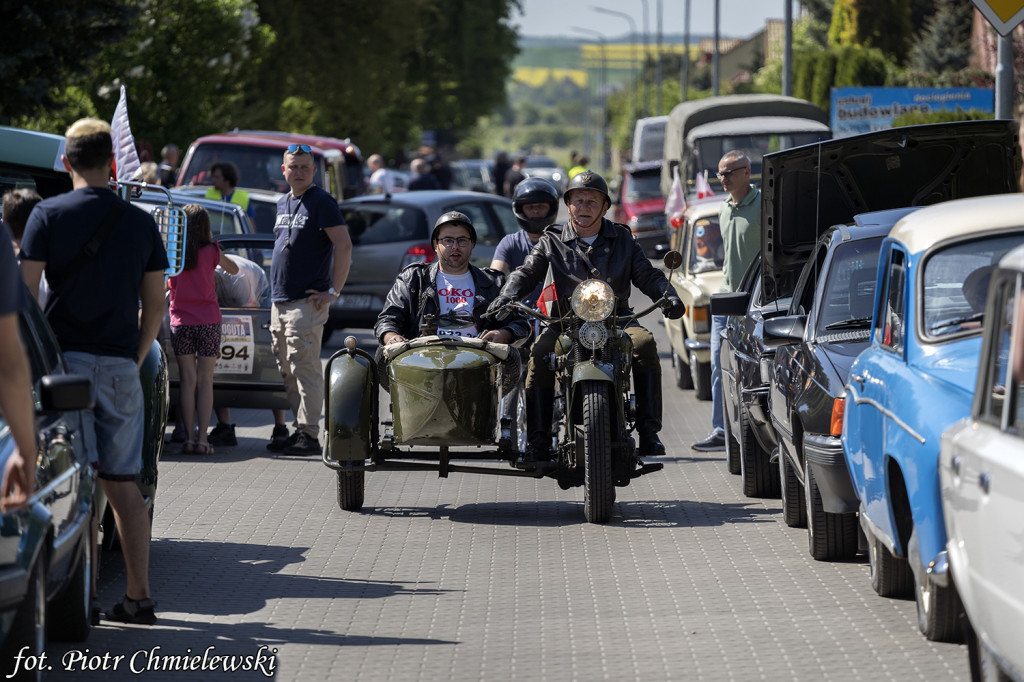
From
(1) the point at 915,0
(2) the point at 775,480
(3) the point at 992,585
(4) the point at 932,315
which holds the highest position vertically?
(1) the point at 915,0

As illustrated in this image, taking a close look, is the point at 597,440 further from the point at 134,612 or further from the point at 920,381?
the point at 920,381

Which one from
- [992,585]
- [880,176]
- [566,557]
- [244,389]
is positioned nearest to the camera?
[992,585]

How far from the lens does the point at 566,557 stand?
841 cm

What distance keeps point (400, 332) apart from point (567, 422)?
1.18 metres

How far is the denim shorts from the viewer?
6598 mm

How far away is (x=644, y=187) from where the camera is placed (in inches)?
Answer: 1398

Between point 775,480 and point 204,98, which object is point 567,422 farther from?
point 204,98

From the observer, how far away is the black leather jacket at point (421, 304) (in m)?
9.80

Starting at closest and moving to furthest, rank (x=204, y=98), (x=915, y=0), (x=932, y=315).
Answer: (x=932, y=315) < (x=204, y=98) < (x=915, y=0)

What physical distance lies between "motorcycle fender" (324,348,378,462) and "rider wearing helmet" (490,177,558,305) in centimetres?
147

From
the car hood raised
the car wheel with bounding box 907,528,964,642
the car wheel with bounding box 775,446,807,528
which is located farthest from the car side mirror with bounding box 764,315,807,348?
the car hood raised

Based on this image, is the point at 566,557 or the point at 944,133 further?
the point at 944,133

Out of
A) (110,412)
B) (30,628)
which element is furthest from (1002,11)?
(30,628)

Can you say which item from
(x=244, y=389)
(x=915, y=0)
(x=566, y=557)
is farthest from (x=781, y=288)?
(x=915, y=0)
